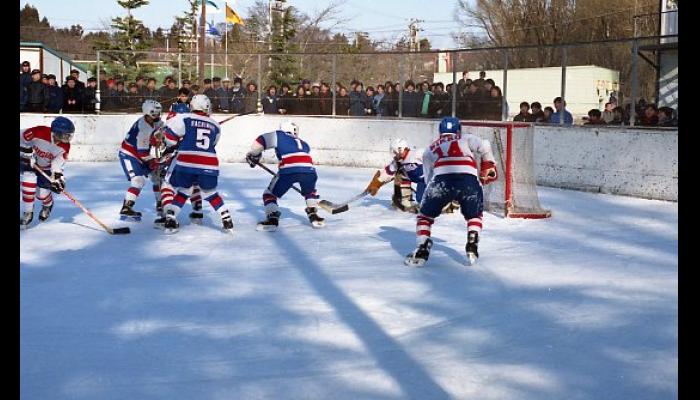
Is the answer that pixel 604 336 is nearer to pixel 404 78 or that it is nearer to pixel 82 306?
pixel 82 306

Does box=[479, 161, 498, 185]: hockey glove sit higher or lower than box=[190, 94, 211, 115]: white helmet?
lower

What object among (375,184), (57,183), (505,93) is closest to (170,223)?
(57,183)

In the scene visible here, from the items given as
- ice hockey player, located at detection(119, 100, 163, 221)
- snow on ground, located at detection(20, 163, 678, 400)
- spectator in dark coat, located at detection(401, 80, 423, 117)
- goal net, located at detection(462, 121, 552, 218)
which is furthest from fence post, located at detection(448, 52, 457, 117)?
ice hockey player, located at detection(119, 100, 163, 221)

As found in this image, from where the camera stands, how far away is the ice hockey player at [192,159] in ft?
24.0

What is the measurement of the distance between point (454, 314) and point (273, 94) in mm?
10731

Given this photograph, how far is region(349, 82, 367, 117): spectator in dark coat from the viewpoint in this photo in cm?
1428

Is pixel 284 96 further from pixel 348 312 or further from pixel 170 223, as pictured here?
pixel 348 312

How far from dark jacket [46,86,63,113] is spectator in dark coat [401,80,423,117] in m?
6.42

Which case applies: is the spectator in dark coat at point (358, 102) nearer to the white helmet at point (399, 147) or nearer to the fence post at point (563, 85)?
the fence post at point (563, 85)

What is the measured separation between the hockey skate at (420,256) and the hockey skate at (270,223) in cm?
196

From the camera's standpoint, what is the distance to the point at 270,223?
307 inches

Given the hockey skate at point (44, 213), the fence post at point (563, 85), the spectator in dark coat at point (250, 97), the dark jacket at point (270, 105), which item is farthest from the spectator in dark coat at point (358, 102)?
the hockey skate at point (44, 213)

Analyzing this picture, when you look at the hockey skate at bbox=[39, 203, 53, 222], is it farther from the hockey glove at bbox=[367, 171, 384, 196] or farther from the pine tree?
Answer: the pine tree

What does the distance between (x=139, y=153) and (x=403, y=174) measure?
2831 millimetres
